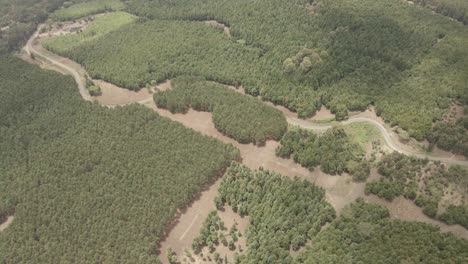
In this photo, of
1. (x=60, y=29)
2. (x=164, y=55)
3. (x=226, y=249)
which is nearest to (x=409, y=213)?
(x=226, y=249)

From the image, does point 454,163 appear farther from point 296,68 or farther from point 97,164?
point 97,164

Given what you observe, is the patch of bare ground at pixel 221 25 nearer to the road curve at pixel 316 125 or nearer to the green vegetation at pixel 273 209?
the road curve at pixel 316 125

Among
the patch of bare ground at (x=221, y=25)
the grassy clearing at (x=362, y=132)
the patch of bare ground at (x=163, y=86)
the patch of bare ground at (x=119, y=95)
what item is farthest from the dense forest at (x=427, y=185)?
the patch of bare ground at (x=221, y=25)

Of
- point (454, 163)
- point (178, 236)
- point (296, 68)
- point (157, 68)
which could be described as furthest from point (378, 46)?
point (178, 236)

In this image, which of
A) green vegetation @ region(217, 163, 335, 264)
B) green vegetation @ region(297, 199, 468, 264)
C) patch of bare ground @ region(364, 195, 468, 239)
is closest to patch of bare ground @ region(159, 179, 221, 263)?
green vegetation @ region(217, 163, 335, 264)

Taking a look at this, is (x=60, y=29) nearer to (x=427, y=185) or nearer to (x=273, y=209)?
(x=273, y=209)

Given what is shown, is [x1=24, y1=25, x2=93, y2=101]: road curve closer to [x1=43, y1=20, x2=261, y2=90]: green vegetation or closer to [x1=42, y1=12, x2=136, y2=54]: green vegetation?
[x1=42, y1=12, x2=136, y2=54]: green vegetation
